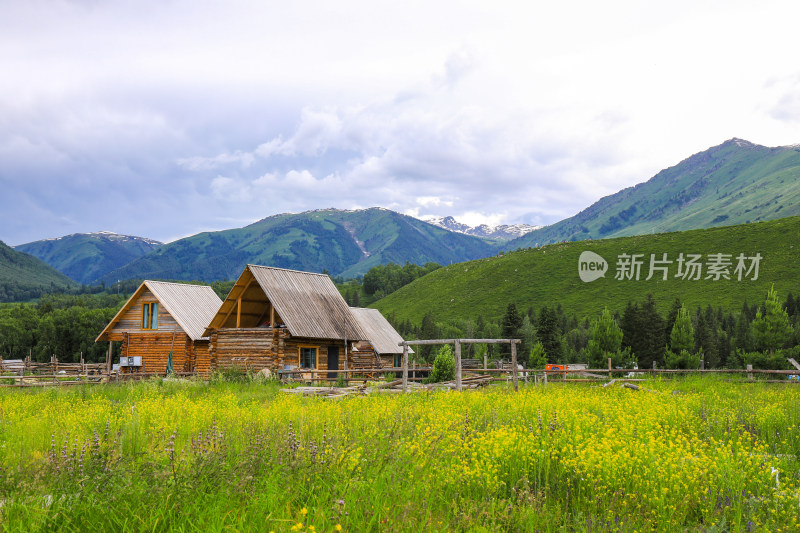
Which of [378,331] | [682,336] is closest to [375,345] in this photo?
[378,331]

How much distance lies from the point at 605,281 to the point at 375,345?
107354mm

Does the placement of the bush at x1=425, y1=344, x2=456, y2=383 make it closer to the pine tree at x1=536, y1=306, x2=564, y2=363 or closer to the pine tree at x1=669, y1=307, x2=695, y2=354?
the pine tree at x1=669, y1=307, x2=695, y2=354

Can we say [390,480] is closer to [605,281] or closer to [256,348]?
[256,348]

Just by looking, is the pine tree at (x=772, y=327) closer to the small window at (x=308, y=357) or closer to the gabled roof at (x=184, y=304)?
the small window at (x=308, y=357)

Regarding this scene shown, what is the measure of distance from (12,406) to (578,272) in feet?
459

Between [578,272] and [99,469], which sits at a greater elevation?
[578,272]

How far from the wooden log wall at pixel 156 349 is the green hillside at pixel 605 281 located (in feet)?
315

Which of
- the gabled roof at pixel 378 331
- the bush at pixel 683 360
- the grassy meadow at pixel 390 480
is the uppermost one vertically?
the gabled roof at pixel 378 331

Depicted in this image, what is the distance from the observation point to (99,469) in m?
6.05

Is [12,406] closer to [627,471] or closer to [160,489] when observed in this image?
[160,489]

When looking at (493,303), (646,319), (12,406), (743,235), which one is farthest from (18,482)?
(743,235)

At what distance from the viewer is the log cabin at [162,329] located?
39.2 metres

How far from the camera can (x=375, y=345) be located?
4528 centimetres

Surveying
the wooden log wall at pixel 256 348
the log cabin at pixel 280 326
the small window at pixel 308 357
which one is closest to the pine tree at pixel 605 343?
the log cabin at pixel 280 326
